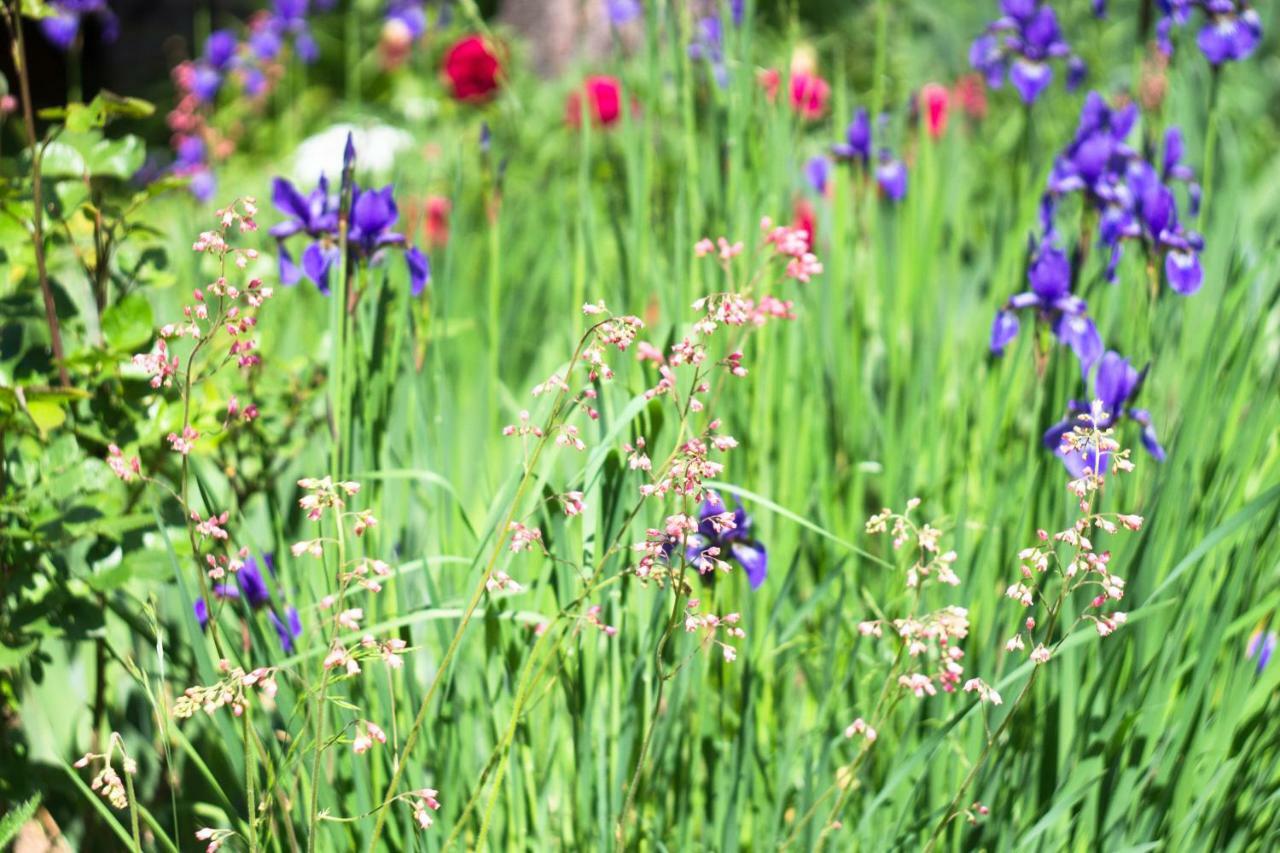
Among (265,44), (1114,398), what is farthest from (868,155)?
(265,44)

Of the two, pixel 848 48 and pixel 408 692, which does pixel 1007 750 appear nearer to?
pixel 408 692

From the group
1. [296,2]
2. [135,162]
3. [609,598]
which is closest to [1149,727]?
[609,598]

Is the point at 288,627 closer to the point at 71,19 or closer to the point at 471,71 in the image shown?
the point at 71,19

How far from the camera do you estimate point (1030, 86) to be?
2.48 meters

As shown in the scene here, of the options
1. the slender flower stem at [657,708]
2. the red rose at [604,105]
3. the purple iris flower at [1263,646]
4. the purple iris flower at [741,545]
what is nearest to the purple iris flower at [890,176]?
the red rose at [604,105]

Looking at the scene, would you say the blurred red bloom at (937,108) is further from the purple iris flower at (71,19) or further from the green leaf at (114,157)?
the green leaf at (114,157)

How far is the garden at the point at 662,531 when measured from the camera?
1287 mm

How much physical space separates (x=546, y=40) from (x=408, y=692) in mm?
5422

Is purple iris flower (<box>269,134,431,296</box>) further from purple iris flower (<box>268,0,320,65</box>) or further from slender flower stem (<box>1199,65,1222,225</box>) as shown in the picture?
purple iris flower (<box>268,0,320,65</box>)

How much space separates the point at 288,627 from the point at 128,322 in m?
0.44

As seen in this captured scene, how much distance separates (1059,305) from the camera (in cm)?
172

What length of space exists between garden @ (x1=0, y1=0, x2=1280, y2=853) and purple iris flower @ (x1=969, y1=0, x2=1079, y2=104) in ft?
0.09

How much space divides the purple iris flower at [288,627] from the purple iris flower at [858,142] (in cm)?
138

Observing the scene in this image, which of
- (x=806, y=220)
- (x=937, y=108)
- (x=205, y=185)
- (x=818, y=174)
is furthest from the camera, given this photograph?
(x=937, y=108)
